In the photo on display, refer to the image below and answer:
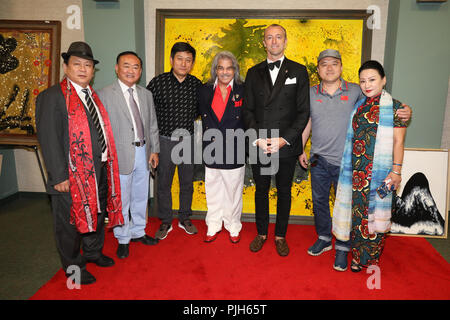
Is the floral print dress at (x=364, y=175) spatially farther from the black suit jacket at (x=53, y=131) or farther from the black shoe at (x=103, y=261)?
the black suit jacket at (x=53, y=131)

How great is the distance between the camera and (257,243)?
3.05 m

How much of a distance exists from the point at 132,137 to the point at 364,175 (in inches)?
77.3

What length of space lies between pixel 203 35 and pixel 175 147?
1.40 metres

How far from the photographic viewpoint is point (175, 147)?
3.14m

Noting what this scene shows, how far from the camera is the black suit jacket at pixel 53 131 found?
2.24 meters

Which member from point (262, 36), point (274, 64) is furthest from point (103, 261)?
point (262, 36)

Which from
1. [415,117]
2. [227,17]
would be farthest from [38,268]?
[415,117]

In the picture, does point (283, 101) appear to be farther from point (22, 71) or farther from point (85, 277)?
point (22, 71)

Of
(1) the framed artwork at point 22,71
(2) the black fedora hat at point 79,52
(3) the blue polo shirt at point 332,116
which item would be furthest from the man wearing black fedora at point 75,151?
(3) the blue polo shirt at point 332,116

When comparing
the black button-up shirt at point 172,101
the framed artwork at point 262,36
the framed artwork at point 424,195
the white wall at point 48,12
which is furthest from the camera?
the white wall at point 48,12

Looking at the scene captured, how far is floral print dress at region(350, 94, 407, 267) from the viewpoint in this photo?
2.43m

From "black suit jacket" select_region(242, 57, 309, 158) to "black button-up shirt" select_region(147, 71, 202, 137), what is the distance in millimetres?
606

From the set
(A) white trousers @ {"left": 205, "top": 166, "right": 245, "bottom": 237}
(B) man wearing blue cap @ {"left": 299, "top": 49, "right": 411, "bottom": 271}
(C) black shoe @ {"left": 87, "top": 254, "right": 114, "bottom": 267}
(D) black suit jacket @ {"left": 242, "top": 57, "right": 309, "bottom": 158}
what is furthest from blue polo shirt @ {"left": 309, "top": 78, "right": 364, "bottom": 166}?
(C) black shoe @ {"left": 87, "top": 254, "right": 114, "bottom": 267}
